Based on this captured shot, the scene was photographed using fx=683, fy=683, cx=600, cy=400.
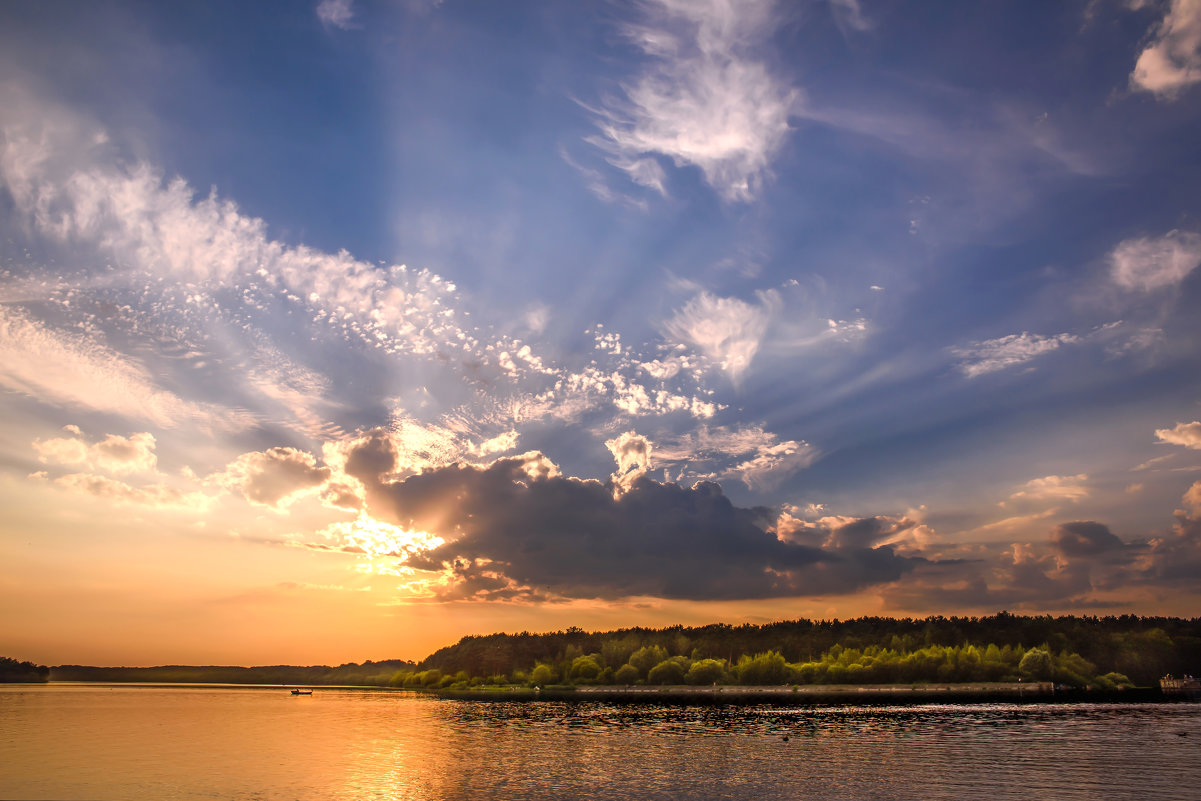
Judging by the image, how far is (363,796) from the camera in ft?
212

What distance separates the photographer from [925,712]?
15075 cm

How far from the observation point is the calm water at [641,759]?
63.8 meters

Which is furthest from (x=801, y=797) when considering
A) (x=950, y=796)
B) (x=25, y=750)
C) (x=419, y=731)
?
(x=25, y=750)

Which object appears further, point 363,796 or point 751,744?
point 751,744

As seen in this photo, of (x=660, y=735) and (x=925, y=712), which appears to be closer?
(x=660, y=735)

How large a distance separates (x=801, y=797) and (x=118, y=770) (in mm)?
76651

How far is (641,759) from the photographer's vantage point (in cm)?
8512

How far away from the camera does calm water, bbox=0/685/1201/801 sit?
63.8 metres

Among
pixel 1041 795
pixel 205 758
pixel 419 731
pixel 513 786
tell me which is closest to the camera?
pixel 1041 795

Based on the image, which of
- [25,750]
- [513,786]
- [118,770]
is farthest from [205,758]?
[513,786]

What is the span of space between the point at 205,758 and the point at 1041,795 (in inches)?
3850

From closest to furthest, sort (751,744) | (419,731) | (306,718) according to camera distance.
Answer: (751,744), (419,731), (306,718)

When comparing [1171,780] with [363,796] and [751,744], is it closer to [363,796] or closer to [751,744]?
[751,744]

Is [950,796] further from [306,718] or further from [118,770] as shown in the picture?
[306,718]
